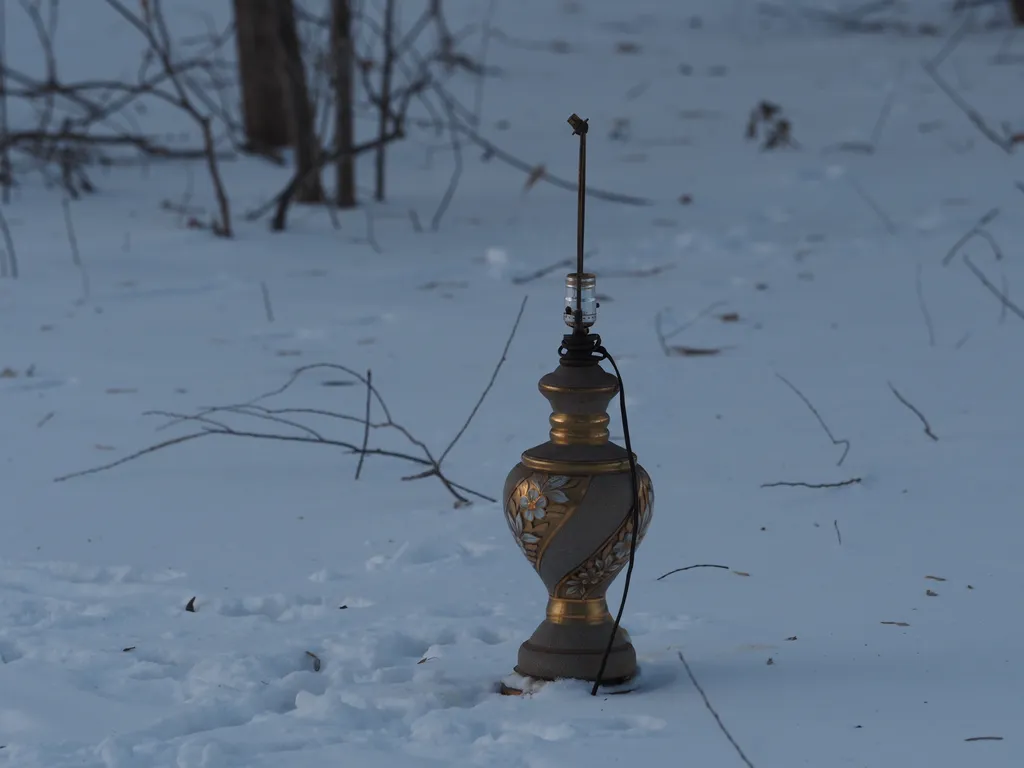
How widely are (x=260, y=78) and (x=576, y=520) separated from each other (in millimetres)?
7120

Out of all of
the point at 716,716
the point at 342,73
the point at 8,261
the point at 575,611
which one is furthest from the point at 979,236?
the point at 716,716

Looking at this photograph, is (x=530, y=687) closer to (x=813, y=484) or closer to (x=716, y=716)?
(x=716, y=716)

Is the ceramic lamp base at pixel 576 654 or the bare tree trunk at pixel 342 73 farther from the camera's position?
the bare tree trunk at pixel 342 73

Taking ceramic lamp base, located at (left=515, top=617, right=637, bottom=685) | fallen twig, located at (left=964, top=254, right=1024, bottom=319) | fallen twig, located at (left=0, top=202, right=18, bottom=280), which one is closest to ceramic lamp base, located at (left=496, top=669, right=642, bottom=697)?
ceramic lamp base, located at (left=515, top=617, right=637, bottom=685)

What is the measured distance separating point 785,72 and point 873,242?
5.41 meters

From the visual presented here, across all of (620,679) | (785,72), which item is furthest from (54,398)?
(785,72)

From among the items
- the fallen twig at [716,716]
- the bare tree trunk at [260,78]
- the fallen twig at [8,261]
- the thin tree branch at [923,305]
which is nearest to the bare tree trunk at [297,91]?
the bare tree trunk at [260,78]

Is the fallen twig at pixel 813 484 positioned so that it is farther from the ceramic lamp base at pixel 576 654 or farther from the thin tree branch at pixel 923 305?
the thin tree branch at pixel 923 305

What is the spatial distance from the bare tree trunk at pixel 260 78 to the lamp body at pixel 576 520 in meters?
6.40

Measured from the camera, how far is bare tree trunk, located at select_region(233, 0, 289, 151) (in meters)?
8.18

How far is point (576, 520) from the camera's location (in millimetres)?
1874

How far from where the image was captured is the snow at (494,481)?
1.86 meters

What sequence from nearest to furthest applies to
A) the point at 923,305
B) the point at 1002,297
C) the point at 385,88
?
the point at 1002,297 < the point at 923,305 < the point at 385,88

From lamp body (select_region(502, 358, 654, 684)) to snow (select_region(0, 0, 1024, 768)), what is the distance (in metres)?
0.08
